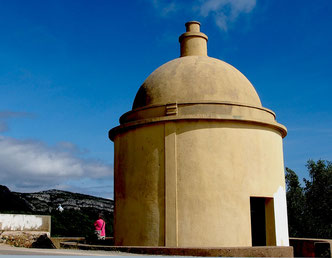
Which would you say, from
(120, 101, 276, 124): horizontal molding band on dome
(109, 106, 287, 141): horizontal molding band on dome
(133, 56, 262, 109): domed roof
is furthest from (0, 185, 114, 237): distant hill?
(133, 56, 262, 109): domed roof

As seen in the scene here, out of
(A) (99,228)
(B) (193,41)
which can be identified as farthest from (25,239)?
(B) (193,41)

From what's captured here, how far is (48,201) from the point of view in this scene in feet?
134

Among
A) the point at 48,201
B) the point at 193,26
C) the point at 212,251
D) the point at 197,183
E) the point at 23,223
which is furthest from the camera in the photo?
the point at 48,201

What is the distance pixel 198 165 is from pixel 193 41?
A: 4779mm

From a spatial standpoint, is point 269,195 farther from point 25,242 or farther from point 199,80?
point 25,242

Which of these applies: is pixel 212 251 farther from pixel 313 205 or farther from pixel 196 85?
pixel 313 205

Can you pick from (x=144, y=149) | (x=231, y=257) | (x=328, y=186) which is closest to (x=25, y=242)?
(x=144, y=149)

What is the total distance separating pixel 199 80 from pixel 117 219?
14.5 feet

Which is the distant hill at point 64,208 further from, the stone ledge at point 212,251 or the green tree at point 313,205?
the green tree at point 313,205

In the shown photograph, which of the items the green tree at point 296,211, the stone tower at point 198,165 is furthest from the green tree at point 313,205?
the stone tower at point 198,165

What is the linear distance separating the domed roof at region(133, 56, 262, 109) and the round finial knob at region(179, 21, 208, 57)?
0.81m

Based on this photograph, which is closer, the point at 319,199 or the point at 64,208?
the point at 319,199

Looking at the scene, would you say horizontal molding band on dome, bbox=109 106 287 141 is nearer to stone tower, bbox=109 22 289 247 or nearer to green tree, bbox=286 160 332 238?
stone tower, bbox=109 22 289 247

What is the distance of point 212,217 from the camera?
9789 millimetres
